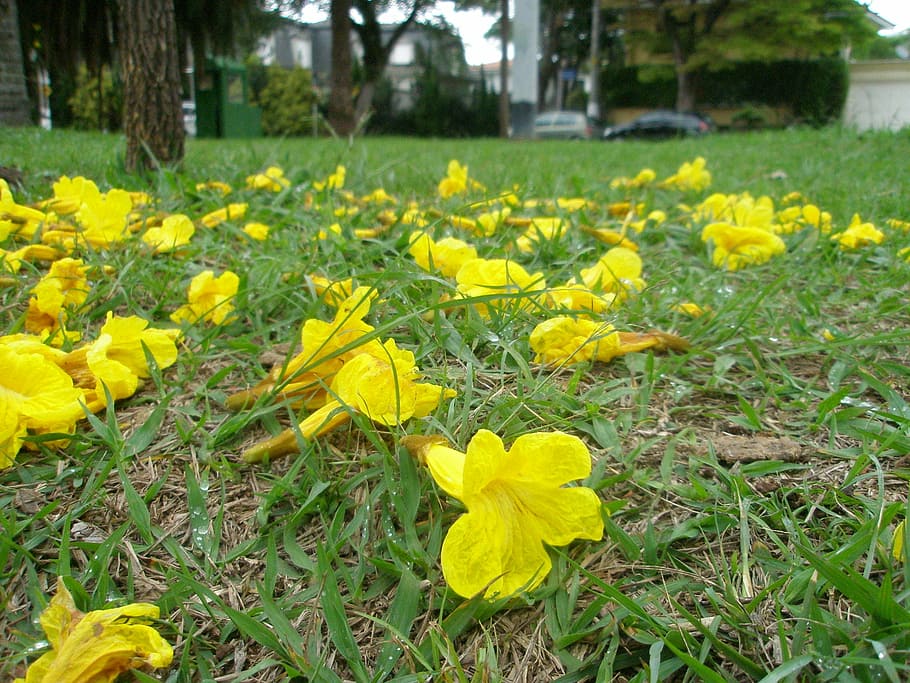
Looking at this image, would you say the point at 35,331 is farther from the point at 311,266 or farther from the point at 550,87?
the point at 550,87

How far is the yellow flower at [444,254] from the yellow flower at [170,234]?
79 centimetres

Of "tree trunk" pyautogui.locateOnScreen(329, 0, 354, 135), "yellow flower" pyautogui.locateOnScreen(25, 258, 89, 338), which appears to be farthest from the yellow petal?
"tree trunk" pyautogui.locateOnScreen(329, 0, 354, 135)

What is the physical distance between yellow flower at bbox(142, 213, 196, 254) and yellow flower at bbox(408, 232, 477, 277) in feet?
2.60

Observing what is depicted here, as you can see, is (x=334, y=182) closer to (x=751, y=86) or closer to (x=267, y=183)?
(x=267, y=183)

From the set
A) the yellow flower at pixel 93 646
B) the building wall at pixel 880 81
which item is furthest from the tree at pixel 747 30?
the yellow flower at pixel 93 646

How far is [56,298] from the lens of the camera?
1456mm

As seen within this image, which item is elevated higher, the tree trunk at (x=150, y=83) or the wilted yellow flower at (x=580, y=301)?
the tree trunk at (x=150, y=83)

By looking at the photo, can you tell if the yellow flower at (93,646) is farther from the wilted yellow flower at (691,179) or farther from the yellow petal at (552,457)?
the wilted yellow flower at (691,179)

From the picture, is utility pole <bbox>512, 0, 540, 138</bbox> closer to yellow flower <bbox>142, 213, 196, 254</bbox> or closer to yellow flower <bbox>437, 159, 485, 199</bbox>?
yellow flower <bbox>437, 159, 485, 199</bbox>

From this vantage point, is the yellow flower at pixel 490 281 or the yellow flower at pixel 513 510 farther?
the yellow flower at pixel 490 281

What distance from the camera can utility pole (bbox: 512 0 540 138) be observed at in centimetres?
2014

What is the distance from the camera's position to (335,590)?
2.92 feet

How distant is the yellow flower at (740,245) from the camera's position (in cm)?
212

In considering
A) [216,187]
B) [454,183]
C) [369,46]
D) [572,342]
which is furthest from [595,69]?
[572,342]
